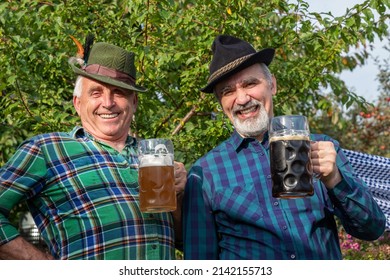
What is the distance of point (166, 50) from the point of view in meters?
6.35

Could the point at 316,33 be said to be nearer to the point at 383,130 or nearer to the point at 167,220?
the point at 167,220

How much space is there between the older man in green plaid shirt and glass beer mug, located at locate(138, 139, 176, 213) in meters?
0.30

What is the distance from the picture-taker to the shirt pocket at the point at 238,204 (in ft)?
12.1

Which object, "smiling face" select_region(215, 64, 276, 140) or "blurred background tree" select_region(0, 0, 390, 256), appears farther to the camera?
"blurred background tree" select_region(0, 0, 390, 256)

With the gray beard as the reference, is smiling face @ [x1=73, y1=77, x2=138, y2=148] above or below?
above

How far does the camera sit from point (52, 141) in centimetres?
384

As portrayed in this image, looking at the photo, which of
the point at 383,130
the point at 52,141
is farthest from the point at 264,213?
the point at 383,130

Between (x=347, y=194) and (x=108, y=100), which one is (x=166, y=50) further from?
(x=347, y=194)

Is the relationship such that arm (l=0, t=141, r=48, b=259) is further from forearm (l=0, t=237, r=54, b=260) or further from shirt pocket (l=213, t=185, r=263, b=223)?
shirt pocket (l=213, t=185, r=263, b=223)

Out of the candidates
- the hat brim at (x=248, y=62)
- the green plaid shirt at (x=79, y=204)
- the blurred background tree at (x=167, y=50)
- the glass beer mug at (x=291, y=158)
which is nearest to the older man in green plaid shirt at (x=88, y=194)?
the green plaid shirt at (x=79, y=204)

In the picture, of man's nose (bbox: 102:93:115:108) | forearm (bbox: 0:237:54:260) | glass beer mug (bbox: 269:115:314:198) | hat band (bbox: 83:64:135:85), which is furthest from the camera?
hat band (bbox: 83:64:135:85)

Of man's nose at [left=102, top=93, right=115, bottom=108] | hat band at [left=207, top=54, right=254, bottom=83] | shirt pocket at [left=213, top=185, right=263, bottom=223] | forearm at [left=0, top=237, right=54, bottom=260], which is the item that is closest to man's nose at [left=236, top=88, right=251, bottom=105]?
hat band at [left=207, top=54, right=254, bottom=83]

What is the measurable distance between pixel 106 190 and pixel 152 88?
2796mm

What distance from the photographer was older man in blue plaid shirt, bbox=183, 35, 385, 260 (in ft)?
11.9
